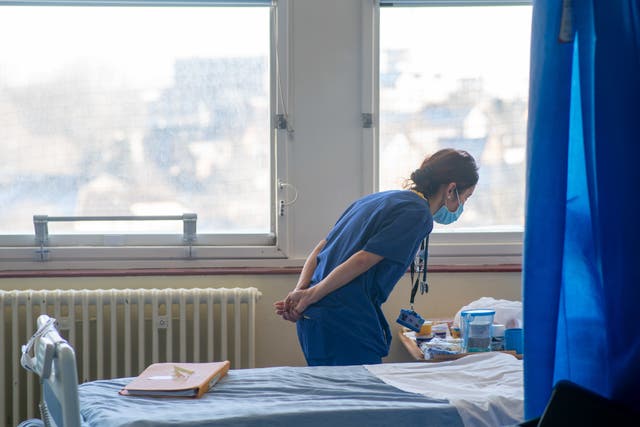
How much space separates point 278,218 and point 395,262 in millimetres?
1057

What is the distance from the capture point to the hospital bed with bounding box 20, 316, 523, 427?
188 cm

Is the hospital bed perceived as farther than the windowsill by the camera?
No

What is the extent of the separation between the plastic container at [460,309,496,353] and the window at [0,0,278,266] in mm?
1105

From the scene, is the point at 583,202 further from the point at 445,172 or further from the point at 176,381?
the point at 445,172

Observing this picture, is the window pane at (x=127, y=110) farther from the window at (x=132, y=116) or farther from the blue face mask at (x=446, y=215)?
the blue face mask at (x=446, y=215)

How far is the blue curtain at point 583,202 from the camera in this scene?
1162 millimetres

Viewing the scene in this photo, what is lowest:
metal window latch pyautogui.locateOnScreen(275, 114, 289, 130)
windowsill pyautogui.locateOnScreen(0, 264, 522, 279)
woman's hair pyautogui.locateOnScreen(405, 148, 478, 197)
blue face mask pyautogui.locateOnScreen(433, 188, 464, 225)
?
windowsill pyautogui.locateOnScreen(0, 264, 522, 279)

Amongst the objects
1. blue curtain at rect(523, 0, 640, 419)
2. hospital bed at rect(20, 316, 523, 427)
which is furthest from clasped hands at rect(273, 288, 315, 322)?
blue curtain at rect(523, 0, 640, 419)

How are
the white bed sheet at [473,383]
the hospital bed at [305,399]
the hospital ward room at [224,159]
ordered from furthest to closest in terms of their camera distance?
the hospital ward room at [224,159], the white bed sheet at [473,383], the hospital bed at [305,399]

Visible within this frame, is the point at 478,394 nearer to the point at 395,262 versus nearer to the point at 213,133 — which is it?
the point at 395,262

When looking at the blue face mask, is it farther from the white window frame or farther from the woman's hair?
A: the white window frame

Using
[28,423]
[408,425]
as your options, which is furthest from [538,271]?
[28,423]

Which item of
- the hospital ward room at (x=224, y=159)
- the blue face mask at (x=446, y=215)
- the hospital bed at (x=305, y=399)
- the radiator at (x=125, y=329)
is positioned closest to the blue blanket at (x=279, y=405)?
the hospital bed at (x=305, y=399)

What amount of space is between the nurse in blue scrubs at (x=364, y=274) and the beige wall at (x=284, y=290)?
2.44ft
